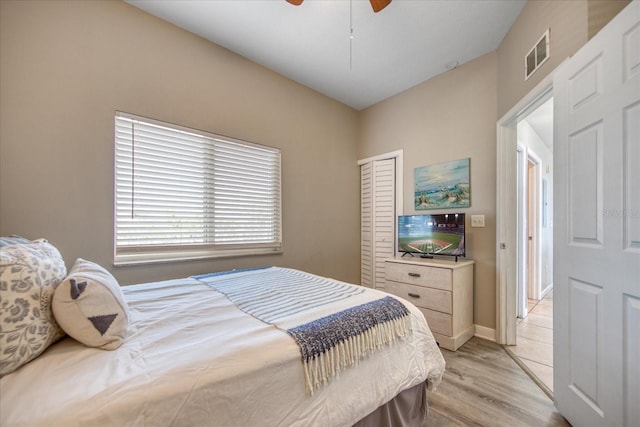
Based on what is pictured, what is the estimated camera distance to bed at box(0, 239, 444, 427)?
2.19 ft

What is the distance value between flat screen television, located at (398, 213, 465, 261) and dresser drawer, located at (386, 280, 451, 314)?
0.42 metres

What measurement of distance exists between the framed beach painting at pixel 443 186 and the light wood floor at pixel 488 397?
1.50 metres

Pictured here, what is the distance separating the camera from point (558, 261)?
149 cm

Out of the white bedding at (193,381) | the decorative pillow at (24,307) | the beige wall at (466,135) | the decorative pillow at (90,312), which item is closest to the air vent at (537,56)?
the beige wall at (466,135)

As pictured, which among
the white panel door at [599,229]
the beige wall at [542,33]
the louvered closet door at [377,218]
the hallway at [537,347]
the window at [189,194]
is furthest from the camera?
the louvered closet door at [377,218]

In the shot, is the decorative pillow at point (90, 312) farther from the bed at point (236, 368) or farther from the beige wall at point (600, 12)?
the beige wall at point (600, 12)

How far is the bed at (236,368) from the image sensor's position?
0.67m

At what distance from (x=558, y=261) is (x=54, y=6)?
12.1ft

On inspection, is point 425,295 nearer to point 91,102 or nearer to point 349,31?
point 349,31

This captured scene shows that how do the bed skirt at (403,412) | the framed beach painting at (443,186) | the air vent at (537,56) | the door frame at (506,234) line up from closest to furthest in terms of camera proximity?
the bed skirt at (403,412), the air vent at (537,56), the door frame at (506,234), the framed beach painting at (443,186)

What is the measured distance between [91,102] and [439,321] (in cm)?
340

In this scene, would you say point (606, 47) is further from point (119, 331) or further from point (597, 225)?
point (119, 331)

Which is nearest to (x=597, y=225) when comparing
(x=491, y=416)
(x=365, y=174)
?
(x=491, y=416)

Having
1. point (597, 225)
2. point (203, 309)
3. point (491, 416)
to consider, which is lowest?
→ point (491, 416)
